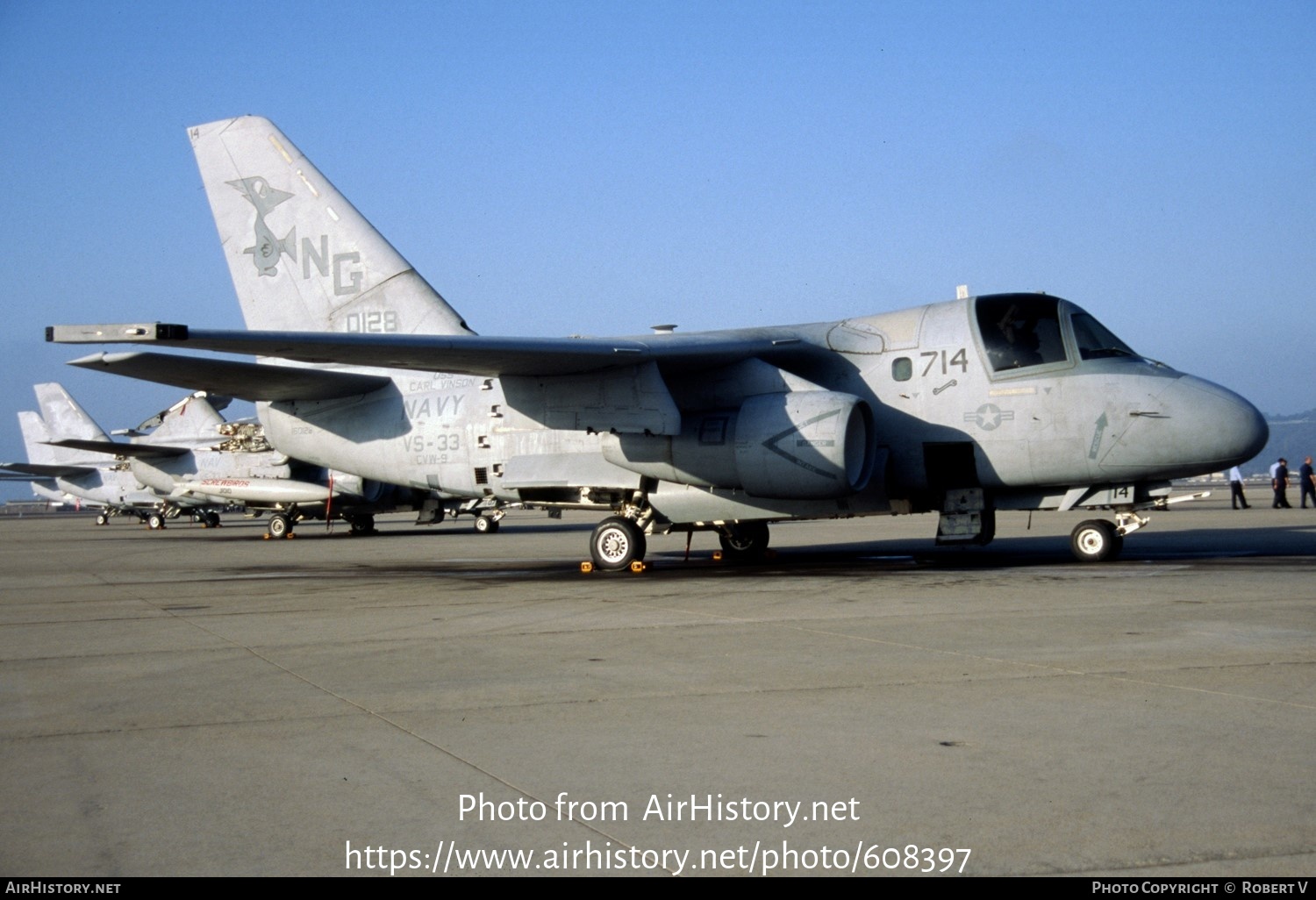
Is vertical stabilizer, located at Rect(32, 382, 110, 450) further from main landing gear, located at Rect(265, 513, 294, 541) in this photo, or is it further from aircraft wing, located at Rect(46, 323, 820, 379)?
aircraft wing, located at Rect(46, 323, 820, 379)

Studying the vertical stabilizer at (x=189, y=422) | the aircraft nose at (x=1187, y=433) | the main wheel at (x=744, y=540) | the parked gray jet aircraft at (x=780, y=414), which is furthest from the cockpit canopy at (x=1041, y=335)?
the vertical stabilizer at (x=189, y=422)

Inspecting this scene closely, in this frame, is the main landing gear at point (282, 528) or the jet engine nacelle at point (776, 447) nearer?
the jet engine nacelle at point (776, 447)

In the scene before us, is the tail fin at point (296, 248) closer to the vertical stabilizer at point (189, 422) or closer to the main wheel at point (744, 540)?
the main wheel at point (744, 540)

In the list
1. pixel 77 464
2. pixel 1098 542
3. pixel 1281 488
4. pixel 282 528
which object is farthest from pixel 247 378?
pixel 77 464

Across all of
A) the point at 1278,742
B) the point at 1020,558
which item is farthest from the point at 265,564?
the point at 1278,742

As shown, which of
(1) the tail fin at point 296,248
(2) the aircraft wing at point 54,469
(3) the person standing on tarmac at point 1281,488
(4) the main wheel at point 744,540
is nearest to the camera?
(4) the main wheel at point 744,540

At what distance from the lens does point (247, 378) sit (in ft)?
54.9

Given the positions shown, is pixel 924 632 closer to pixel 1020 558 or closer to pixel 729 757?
pixel 729 757

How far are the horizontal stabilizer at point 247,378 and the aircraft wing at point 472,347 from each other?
0.23m

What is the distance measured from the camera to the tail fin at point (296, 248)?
703 inches

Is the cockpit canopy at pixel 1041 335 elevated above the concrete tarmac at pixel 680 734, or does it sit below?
above

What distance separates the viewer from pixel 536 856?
142 inches

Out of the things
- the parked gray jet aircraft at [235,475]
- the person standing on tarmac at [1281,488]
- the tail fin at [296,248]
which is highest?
the tail fin at [296,248]

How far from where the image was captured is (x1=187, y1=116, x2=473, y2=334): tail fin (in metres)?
17.9
